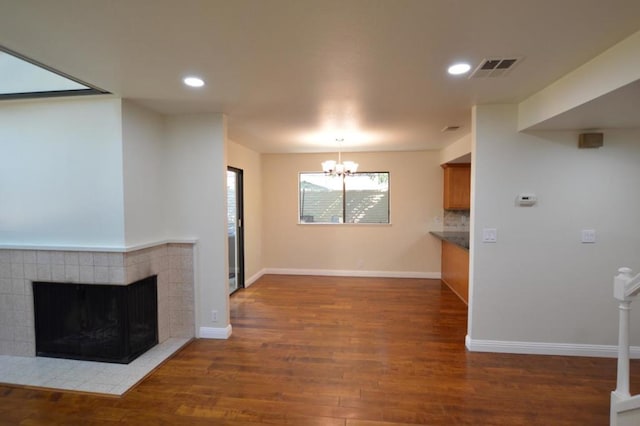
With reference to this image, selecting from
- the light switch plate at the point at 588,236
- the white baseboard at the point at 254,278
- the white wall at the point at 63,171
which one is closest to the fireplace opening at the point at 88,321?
the white wall at the point at 63,171

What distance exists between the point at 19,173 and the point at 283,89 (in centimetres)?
265

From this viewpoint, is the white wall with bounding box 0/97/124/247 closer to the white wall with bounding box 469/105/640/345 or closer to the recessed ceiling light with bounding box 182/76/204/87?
the recessed ceiling light with bounding box 182/76/204/87

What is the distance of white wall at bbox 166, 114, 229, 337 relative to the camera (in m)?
3.33

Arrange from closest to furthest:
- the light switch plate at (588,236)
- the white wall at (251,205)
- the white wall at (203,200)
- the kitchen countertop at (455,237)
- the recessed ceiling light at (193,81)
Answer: the recessed ceiling light at (193,81), the light switch plate at (588,236), the white wall at (203,200), the kitchen countertop at (455,237), the white wall at (251,205)

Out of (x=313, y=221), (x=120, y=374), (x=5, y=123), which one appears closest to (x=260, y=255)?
(x=313, y=221)

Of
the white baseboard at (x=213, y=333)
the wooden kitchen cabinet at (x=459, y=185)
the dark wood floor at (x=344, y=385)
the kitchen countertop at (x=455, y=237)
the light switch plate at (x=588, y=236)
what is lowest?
the dark wood floor at (x=344, y=385)

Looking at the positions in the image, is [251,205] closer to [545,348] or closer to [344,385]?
[344,385]

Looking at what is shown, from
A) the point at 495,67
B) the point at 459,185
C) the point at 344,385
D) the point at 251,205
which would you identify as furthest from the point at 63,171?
the point at 459,185

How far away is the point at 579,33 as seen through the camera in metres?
1.73

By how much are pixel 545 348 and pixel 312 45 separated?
11.5ft

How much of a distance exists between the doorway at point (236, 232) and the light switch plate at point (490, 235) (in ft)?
12.1

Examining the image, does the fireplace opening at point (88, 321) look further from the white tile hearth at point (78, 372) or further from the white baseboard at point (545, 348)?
the white baseboard at point (545, 348)

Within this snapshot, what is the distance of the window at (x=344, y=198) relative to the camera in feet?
19.8

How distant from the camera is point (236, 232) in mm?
5188
